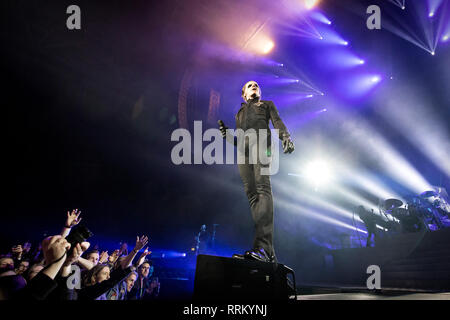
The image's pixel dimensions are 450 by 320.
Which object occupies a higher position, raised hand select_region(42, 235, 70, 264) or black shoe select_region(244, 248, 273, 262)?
raised hand select_region(42, 235, 70, 264)

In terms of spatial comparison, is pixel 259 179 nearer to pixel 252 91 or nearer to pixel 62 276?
pixel 252 91

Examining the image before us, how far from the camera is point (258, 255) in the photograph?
222cm

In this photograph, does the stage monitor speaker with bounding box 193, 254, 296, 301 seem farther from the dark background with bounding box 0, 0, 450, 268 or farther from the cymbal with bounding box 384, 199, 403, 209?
the cymbal with bounding box 384, 199, 403, 209

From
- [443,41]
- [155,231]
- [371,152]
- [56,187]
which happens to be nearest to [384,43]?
A: [443,41]

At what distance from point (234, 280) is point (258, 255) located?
1.60ft

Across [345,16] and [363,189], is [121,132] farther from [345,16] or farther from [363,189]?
[363,189]

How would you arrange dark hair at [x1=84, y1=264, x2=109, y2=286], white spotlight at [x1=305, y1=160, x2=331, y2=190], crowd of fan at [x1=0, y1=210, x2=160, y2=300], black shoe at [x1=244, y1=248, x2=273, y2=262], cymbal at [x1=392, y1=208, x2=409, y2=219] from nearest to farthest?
crowd of fan at [x1=0, y1=210, x2=160, y2=300] → black shoe at [x1=244, y1=248, x2=273, y2=262] → dark hair at [x1=84, y1=264, x2=109, y2=286] → cymbal at [x1=392, y1=208, x2=409, y2=219] → white spotlight at [x1=305, y1=160, x2=331, y2=190]

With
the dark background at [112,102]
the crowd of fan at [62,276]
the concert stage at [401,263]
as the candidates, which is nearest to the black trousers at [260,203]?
the crowd of fan at [62,276]

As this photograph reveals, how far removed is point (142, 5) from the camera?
25.3 ft

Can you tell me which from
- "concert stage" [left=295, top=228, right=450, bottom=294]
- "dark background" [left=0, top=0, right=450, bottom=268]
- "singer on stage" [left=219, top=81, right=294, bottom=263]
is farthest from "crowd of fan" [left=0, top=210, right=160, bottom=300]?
"dark background" [left=0, top=0, right=450, bottom=268]

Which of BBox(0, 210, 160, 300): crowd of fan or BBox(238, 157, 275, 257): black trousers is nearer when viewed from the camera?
BBox(0, 210, 160, 300): crowd of fan

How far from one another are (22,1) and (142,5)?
3797 mm

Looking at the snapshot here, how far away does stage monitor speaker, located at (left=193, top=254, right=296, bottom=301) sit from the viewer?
176 cm

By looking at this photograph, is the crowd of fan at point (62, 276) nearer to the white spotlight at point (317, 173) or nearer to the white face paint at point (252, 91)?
the white face paint at point (252, 91)
